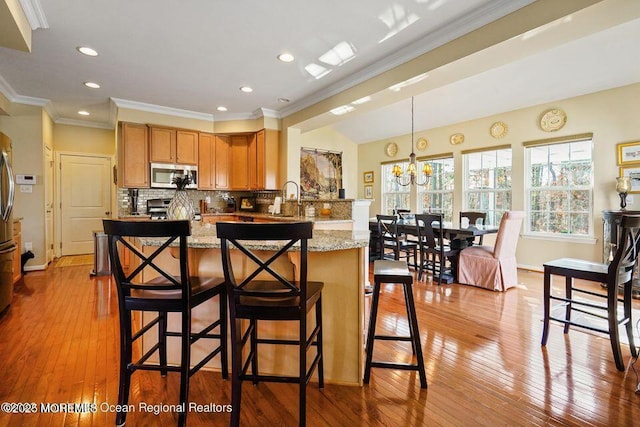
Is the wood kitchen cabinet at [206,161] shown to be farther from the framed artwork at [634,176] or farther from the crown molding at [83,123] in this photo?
the framed artwork at [634,176]

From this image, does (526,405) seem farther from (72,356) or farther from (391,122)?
(391,122)

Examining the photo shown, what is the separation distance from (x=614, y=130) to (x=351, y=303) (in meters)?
4.71

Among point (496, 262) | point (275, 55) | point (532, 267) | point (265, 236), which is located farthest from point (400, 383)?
point (532, 267)

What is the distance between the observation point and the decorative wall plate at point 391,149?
738cm

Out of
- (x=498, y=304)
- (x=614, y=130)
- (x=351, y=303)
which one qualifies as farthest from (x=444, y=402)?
(x=614, y=130)

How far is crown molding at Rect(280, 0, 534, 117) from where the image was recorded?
98.1 inches

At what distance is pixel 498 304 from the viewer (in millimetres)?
3531

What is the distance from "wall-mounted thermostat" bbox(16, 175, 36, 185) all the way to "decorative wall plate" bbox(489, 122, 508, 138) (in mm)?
7415

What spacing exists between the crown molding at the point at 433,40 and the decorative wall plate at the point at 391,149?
3.29 metres

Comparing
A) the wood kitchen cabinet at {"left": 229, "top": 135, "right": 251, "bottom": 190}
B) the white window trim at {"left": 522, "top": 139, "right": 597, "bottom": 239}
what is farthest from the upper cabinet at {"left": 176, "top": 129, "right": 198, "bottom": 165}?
the white window trim at {"left": 522, "top": 139, "right": 597, "bottom": 239}

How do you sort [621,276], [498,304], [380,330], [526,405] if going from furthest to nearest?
[498,304] → [380,330] → [621,276] → [526,405]

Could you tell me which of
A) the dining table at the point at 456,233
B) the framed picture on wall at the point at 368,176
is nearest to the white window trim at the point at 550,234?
the dining table at the point at 456,233

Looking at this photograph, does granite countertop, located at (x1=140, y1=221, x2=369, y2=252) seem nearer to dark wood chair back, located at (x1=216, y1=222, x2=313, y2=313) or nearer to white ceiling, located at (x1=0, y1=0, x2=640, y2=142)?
dark wood chair back, located at (x1=216, y1=222, x2=313, y2=313)

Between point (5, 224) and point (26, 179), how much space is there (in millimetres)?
2374
